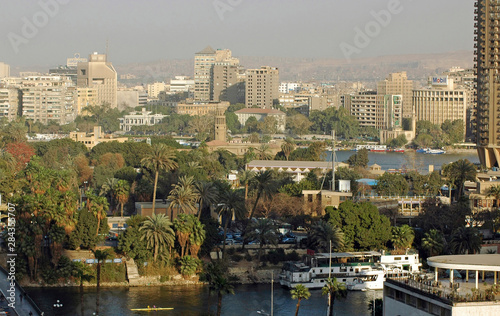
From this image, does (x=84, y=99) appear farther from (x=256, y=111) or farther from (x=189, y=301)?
(x=189, y=301)

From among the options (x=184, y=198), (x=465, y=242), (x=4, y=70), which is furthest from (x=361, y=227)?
(x=4, y=70)

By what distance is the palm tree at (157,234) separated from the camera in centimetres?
3916

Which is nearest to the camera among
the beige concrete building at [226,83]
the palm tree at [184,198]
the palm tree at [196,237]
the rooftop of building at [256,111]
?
the palm tree at [196,237]

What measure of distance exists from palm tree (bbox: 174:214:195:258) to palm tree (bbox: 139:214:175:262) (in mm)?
300

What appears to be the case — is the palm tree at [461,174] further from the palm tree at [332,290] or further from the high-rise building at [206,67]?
the high-rise building at [206,67]

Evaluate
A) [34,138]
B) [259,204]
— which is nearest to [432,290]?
[259,204]

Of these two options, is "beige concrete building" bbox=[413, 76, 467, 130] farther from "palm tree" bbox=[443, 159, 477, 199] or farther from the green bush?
the green bush

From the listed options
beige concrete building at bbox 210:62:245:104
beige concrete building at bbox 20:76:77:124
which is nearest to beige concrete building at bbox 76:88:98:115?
beige concrete building at bbox 20:76:77:124

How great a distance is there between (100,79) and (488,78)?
12119 centimetres

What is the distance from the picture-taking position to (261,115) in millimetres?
142750

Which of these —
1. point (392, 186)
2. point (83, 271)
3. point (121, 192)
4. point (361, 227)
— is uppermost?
point (392, 186)

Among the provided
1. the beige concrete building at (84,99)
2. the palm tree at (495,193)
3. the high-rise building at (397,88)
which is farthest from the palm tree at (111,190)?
the high-rise building at (397,88)

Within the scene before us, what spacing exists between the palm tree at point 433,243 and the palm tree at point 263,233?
252 inches

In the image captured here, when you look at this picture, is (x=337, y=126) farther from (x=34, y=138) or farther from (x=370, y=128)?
(x=34, y=138)
